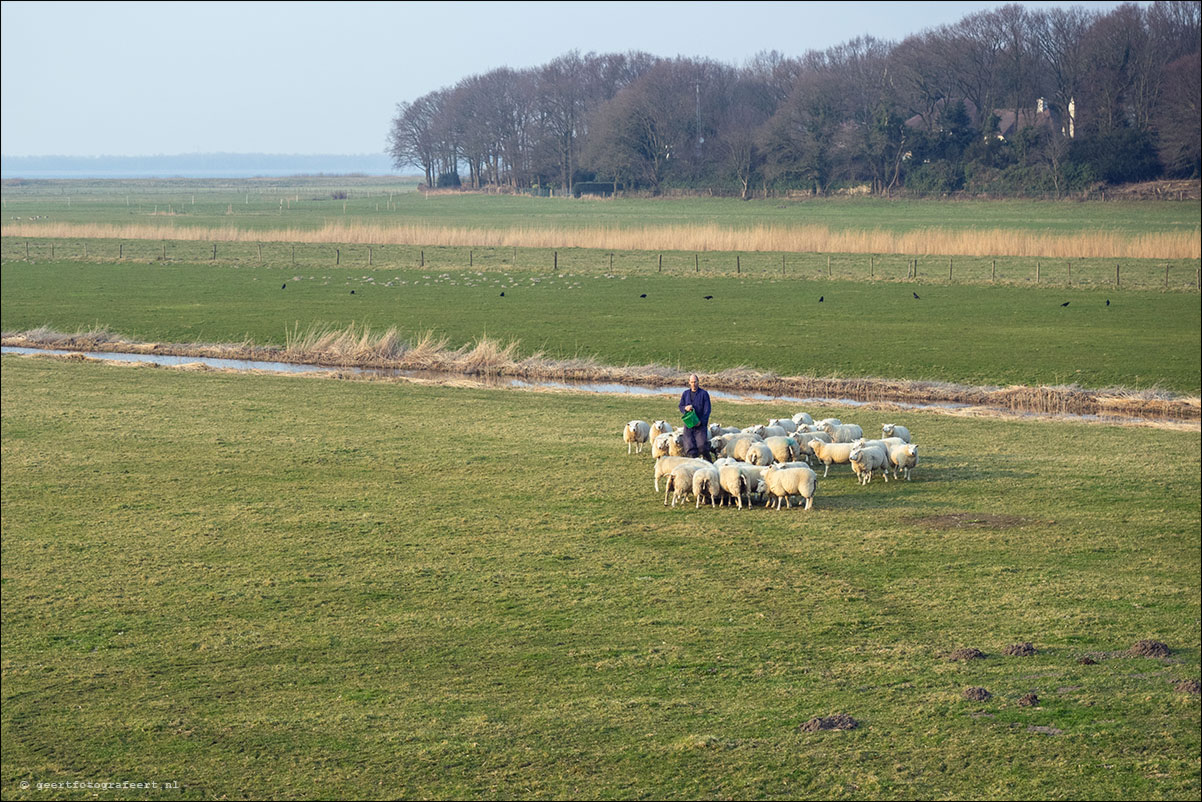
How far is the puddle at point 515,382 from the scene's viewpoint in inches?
1303

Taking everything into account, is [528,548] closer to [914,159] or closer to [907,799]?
[907,799]

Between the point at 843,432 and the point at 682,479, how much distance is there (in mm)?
4564

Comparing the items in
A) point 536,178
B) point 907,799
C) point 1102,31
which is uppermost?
point 1102,31

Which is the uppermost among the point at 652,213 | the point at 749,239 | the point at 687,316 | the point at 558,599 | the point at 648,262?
the point at 652,213

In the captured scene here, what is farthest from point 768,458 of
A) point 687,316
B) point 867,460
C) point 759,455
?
point 687,316

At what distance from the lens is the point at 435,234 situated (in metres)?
86.4

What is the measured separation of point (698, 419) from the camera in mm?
21844

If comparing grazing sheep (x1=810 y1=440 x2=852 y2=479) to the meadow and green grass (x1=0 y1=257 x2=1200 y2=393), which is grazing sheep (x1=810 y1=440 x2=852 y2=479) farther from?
green grass (x1=0 y1=257 x2=1200 y2=393)

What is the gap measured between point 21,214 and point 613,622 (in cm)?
12614

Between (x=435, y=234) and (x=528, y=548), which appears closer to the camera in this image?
(x=528, y=548)

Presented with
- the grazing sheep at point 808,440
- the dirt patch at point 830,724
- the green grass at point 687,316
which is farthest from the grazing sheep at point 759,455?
the green grass at point 687,316

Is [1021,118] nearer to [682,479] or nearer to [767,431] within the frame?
[767,431]

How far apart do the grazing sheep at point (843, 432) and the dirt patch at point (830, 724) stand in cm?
1124

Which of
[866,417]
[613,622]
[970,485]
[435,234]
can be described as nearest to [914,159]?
[435,234]
